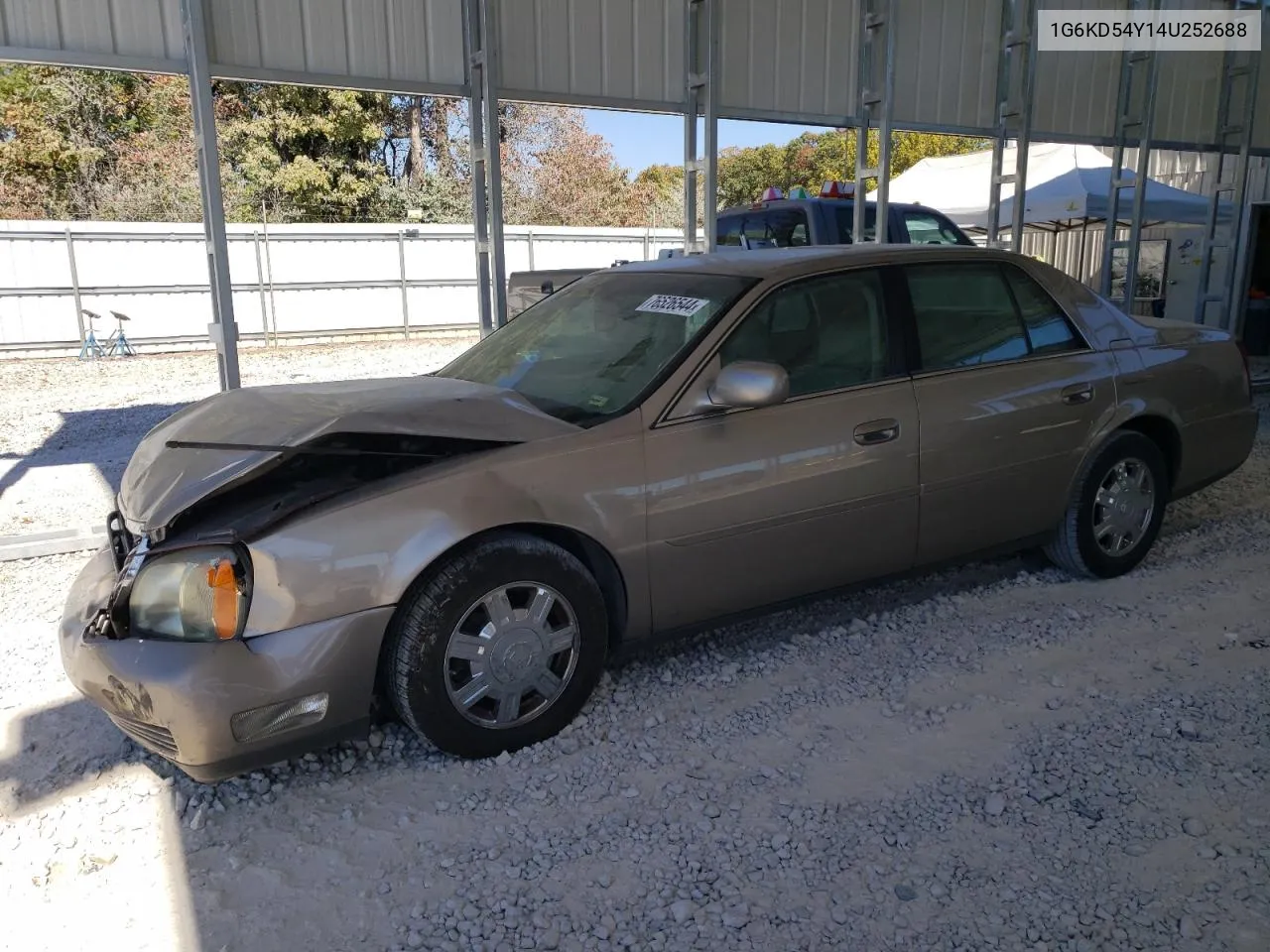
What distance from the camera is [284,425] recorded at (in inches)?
129

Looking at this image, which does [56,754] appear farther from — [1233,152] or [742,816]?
[1233,152]

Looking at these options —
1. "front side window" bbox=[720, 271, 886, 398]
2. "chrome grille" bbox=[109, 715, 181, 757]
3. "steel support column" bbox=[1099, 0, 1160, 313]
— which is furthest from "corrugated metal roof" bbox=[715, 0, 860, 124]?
"chrome grille" bbox=[109, 715, 181, 757]

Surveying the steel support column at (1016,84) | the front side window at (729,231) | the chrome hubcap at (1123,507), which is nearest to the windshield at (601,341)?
the chrome hubcap at (1123,507)

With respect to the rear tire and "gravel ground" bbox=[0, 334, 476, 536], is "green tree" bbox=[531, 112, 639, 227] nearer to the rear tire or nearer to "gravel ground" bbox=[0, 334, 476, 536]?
"gravel ground" bbox=[0, 334, 476, 536]

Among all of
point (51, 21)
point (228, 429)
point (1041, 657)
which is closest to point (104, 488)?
point (51, 21)

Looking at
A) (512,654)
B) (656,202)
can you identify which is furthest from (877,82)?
(656,202)

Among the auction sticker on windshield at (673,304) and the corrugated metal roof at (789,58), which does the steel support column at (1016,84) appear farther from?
the auction sticker on windshield at (673,304)

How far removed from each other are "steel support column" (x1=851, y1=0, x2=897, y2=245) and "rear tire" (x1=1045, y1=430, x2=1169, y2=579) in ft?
→ 13.0

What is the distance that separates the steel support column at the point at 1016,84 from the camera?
8.95 metres

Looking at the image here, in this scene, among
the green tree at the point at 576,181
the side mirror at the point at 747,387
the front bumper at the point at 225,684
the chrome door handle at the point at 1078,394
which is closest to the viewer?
the front bumper at the point at 225,684

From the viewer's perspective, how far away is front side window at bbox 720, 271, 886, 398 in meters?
3.78

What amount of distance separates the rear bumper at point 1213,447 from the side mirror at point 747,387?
8.60ft

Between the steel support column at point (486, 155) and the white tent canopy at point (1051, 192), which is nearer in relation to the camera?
the steel support column at point (486, 155)

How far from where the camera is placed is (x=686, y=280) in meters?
4.07
